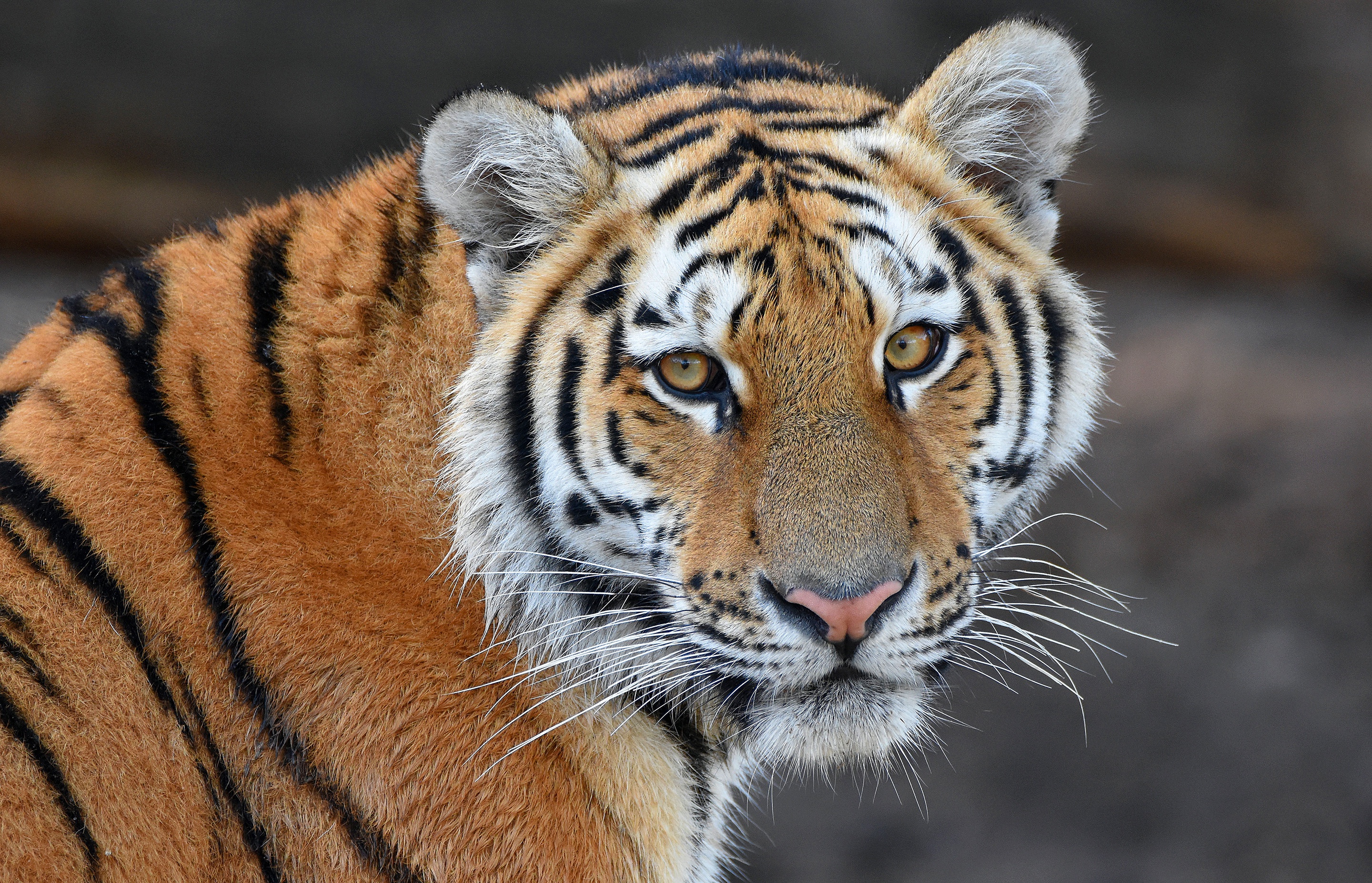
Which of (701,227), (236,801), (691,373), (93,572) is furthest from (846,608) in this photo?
(93,572)

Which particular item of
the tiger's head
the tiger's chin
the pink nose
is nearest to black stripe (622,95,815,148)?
the tiger's head

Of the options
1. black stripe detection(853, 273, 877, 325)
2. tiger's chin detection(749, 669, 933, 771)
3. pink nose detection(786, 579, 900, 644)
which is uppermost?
black stripe detection(853, 273, 877, 325)

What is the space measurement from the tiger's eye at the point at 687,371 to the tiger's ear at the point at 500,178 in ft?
1.00

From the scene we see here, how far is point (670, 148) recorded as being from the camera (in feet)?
6.52

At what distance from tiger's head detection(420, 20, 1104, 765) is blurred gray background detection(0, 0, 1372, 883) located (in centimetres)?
276

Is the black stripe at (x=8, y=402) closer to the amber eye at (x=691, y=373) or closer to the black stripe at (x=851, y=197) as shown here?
the amber eye at (x=691, y=373)

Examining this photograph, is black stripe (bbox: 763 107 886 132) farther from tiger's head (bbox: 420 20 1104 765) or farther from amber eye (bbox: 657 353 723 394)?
amber eye (bbox: 657 353 723 394)

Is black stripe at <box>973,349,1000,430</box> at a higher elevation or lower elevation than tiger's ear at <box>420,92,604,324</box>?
lower

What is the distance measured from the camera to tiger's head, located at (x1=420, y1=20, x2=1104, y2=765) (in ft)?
5.80

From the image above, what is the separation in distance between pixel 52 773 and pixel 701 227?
1.25m

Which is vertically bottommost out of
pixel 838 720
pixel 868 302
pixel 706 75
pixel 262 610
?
pixel 838 720

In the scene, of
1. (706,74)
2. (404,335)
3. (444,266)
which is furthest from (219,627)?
(706,74)

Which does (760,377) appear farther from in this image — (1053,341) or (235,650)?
(235,650)

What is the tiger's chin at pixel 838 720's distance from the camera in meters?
1.84
